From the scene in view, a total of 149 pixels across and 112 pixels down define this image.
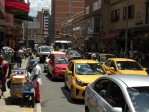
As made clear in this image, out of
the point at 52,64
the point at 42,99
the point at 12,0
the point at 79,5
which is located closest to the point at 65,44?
the point at 12,0

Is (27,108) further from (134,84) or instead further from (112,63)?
(112,63)

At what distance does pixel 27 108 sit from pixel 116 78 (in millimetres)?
5168

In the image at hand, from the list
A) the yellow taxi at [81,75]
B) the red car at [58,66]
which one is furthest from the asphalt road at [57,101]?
the red car at [58,66]

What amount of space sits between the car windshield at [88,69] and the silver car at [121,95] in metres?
6.64

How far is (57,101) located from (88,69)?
6.77ft

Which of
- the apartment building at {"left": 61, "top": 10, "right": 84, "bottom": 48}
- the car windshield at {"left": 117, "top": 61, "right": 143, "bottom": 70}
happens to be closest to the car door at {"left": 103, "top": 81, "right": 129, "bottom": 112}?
the car windshield at {"left": 117, "top": 61, "right": 143, "bottom": 70}

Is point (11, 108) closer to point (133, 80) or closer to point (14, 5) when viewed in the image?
point (133, 80)

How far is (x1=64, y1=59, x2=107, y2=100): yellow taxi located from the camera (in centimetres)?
1327

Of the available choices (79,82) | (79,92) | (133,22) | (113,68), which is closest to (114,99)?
(79,92)

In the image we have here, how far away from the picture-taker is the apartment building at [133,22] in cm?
3684

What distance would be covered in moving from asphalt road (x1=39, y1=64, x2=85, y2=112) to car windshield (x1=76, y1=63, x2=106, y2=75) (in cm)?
116

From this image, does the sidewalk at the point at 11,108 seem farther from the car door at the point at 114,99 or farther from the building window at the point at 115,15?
the building window at the point at 115,15

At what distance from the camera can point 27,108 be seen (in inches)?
461

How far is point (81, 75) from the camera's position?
46.6 feet
